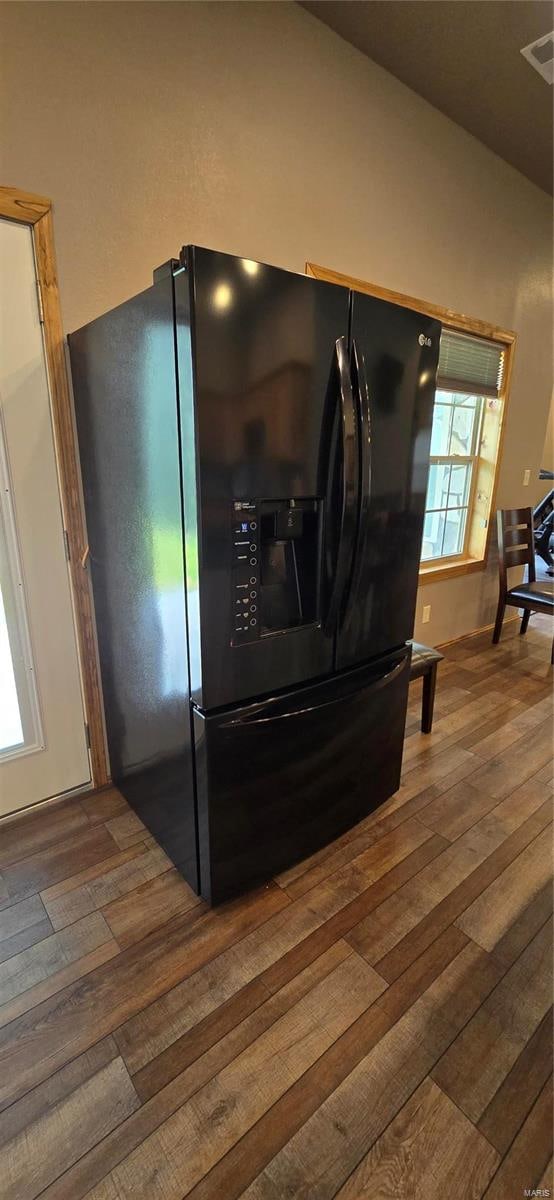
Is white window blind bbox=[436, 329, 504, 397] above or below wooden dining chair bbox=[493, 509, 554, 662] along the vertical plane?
above

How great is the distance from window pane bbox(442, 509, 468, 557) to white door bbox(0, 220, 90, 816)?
268cm

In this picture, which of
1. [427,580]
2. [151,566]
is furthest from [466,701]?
[151,566]

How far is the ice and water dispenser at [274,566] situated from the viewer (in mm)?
1229

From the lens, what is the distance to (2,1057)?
1.15 m

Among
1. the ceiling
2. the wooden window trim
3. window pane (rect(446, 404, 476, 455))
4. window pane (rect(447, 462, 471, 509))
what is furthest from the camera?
window pane (rect(447, 462, 471, 509))

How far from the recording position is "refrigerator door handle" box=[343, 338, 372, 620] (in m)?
1.31

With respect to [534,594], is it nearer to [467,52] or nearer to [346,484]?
[346,484]

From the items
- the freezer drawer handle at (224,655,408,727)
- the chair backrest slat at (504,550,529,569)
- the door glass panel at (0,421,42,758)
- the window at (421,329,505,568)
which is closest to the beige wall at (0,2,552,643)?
the window at (421,329,505,568)

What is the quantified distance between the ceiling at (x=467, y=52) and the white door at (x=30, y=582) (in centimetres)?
171

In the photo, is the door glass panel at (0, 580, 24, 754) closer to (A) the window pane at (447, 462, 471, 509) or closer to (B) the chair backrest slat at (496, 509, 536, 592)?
(A) the window pane at (447, 462, 471, 509)

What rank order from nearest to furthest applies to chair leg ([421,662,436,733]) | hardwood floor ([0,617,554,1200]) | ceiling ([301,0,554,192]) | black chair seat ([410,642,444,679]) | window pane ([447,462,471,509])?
hardwood floor ([0,617,554,1200]), ceiling ([301,0,554,192]), black chair seat ([410,642,444,679]), chair leg ([421,662,436,733]), window pane ([447,462,471,509])

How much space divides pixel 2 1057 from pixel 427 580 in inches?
114

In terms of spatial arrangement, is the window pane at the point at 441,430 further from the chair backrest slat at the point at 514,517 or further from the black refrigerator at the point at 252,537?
the black refrigerator at the point at 252,537

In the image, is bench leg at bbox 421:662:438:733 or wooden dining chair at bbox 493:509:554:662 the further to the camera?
wooden dining chair at bbox 493:509:554:662
